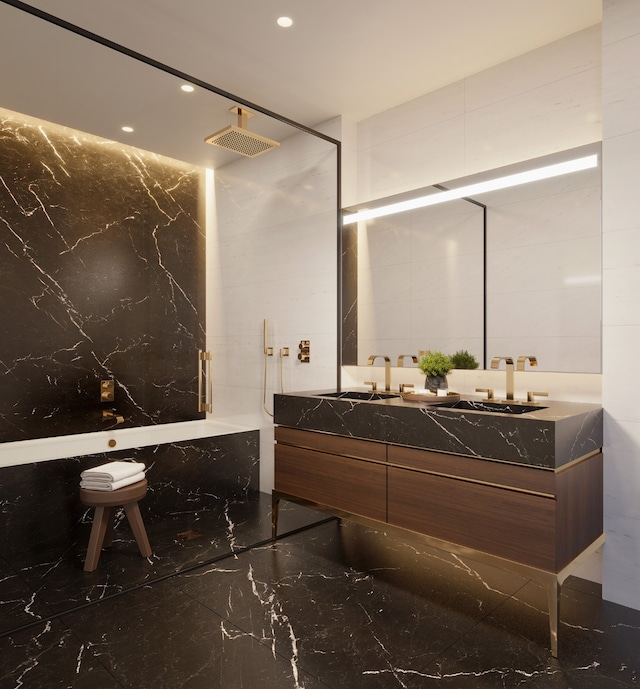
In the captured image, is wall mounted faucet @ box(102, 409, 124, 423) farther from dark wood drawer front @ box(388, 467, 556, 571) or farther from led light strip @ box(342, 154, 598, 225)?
dark wood drawer front @ box(388, 467, 556, 571)

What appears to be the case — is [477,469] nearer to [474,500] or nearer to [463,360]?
[474,500]

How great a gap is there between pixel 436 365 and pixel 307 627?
4.52ft

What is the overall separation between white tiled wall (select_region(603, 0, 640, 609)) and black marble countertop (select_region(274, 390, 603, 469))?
13 cm

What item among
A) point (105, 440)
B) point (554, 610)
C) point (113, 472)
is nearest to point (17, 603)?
point (113, 472)

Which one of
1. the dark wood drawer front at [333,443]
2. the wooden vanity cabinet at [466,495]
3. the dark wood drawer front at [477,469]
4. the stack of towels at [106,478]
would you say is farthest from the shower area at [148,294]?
the dark wood drawer front at [477,469]

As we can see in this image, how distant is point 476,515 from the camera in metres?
2.15

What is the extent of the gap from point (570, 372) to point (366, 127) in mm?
2061

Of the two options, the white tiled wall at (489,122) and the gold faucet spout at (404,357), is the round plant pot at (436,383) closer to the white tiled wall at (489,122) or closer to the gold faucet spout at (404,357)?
the gold faucet spout at (404,357)

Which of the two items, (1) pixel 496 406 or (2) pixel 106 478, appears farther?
(2) pixel 106 478

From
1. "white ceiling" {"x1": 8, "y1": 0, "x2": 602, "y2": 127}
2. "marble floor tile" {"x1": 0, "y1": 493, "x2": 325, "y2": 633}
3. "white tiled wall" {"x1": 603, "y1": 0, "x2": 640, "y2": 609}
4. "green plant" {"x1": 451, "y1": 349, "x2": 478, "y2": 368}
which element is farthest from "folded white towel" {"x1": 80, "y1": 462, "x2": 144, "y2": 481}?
"white tiled wall" {"x1": 603, "y1": 0, "x2": 640, "y2": 609}

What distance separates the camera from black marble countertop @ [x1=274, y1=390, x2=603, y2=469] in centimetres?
197

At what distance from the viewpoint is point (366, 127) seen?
3.49 m

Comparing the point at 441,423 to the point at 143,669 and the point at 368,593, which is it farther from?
the point at 143,669

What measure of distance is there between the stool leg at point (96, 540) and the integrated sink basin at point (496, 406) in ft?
5.95
